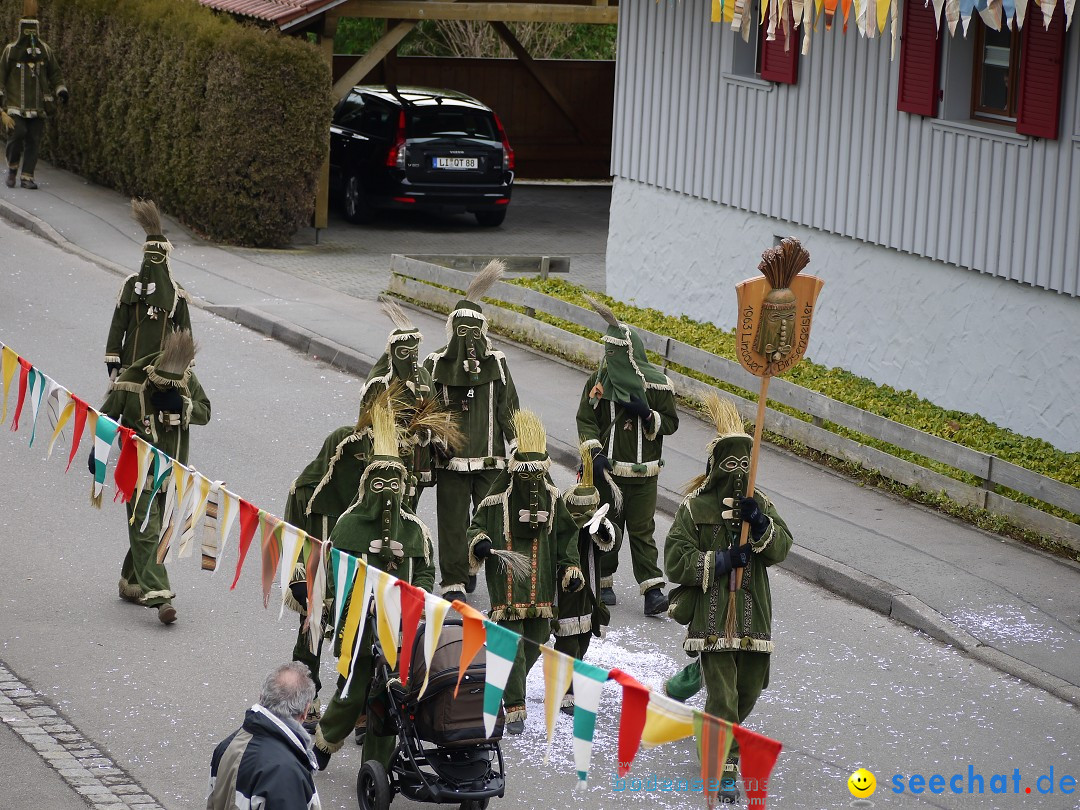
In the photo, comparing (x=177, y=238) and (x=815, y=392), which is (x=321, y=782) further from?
(x=177, y=238)

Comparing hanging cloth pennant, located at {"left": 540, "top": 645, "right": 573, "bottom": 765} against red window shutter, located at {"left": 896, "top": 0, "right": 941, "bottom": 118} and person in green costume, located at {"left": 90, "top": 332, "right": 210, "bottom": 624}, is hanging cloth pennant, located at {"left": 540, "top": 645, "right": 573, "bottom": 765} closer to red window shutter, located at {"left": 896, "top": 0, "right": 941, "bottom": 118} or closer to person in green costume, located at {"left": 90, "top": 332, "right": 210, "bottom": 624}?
person in green costume, located at {"left": 90, "top": 332, "right": 210, "bottom": 624}

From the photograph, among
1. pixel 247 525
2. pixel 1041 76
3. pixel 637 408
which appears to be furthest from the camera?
pixel 1041 76

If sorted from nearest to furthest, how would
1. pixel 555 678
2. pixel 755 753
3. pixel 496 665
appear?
pixel 755 753
pixel 555 678
pixel 496 665

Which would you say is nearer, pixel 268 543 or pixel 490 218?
pixel 268 543

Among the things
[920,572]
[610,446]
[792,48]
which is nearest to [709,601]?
[610,446]

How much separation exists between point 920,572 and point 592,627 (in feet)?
10.7

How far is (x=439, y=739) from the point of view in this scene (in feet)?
23.9

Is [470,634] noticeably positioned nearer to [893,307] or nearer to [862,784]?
[862,784]

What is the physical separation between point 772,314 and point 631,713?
2750 millimetres

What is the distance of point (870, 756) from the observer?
28.2ft

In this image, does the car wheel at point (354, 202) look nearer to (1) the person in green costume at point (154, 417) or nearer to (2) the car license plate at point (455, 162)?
(2) the car license plate at point (455, 162)

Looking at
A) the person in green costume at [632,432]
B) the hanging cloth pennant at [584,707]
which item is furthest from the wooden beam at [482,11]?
the hanging cloth pennant at [584,707]

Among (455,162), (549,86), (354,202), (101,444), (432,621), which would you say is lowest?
(432,621)

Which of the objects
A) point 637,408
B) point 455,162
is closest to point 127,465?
point 637,408
